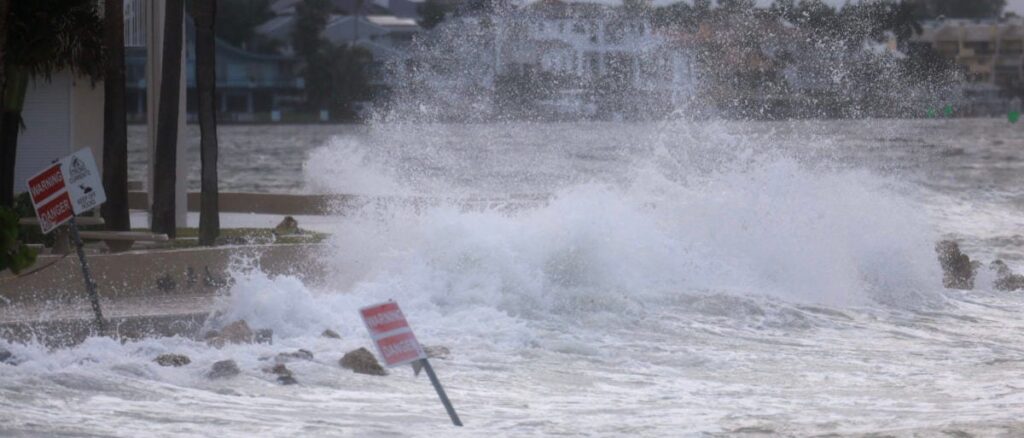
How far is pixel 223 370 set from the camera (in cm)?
1238

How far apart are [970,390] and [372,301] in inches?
248

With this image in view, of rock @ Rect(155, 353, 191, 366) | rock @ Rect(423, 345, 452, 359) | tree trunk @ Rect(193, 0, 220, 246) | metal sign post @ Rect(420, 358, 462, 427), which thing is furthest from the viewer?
tree trunk @ Rect(193, 0, 220, 246)

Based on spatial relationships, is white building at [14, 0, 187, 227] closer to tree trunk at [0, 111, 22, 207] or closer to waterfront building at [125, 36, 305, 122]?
tree trunk at [0, 111, 22, 207]

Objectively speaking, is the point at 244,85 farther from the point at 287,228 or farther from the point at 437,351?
the point at 437,351

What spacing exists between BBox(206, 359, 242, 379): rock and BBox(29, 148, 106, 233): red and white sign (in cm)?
177

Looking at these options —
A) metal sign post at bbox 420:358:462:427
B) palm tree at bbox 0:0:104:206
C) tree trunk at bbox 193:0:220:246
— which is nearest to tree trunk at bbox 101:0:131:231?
tree trunk at bbox 193:0:220:246

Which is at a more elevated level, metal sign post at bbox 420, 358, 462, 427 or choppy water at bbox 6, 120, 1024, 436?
metal sign post at bbox 420, 358, 462, 427

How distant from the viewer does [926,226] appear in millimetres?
23922

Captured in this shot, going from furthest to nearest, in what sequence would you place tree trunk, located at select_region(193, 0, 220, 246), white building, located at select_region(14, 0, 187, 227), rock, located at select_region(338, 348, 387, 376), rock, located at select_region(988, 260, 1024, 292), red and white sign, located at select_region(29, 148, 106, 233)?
1. white building, located at select_region(14, 0, 187, 227)
2. rock, located at select_region(988, 260, 1024, 292)
3. tree trunk, located at select_region(193, 0, 220, 246)
4. red and white sign, located at select_region(29, 148, 106, 233)
5. rock, located at select_region(338, 348, 387, 376)

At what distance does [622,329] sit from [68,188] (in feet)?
18.9

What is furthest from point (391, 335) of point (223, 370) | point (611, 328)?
point (611, 328)

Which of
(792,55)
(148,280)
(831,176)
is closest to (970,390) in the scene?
(148,280)

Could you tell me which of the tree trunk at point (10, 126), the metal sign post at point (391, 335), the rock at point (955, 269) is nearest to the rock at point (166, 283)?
the tree trunk at point (10, 126)

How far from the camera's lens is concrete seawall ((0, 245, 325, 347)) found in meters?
13.4
